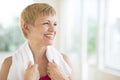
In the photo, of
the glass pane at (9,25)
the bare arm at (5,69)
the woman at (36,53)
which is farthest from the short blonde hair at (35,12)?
the glass pane at (9,25)

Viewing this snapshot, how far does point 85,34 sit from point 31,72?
2.68 metres

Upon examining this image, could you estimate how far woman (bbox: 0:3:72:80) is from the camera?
50.2 inches

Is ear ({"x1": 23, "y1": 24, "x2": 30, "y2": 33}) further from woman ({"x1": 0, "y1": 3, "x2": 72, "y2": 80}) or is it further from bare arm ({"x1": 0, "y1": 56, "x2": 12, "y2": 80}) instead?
bare arm ({"x1": 0, "y1": 56, "x2": 12, "y2": 80})

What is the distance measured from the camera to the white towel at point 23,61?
4.23 ft

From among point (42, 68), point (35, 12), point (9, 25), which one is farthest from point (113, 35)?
point (35, 12)

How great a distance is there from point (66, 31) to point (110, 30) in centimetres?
128

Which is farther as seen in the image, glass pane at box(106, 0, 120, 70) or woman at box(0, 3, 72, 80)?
glass pane at box(106, 0, 120, 70)

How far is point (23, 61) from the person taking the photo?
133 centimetres

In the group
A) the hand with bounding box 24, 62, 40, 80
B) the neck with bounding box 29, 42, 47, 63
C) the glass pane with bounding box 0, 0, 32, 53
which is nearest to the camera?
the hand with bounding box 24, 62, 40, 80

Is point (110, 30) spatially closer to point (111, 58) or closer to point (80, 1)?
point (111, 58)

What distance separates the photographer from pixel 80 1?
3.98 metres

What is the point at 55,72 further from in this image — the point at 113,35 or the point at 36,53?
the point at 113,35

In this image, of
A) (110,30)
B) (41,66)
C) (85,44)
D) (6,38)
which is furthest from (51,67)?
(6,38)

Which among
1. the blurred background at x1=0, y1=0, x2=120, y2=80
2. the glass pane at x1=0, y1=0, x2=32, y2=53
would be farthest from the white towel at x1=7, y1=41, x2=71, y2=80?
the glass pane at x1=0, y1=0, x2=32, y2=53
